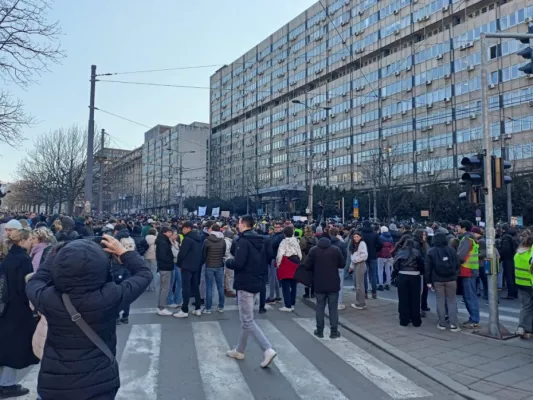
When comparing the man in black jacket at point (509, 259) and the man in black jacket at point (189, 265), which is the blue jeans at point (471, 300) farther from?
the man in black jacket at point (189, 265)

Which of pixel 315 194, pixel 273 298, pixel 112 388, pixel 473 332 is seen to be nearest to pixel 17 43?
pixel 273 298

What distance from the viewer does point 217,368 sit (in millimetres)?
5520

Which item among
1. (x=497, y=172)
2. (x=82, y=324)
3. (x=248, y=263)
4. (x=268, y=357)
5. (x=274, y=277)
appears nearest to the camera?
(x=82, y=324)

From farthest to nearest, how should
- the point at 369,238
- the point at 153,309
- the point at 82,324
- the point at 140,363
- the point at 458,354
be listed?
the point at 369,238 → the point at 153,309 → the point at 458,354 → the point at 140,363 → the point at 82,324

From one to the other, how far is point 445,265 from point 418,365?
7.64 feet

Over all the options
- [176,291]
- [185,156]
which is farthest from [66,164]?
[185,156]

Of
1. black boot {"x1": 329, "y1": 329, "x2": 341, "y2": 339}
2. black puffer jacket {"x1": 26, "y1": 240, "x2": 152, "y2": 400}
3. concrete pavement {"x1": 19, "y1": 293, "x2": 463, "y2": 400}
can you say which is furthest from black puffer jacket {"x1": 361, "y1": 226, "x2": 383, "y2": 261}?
black puffer jacket {"x1": 26, "y1": 240, "x2": 152, "y2": 400}

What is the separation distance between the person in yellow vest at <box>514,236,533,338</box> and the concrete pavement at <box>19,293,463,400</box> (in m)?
2.59

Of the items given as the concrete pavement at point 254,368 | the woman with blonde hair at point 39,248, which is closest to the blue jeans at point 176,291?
the concrete pavement at point 254,368

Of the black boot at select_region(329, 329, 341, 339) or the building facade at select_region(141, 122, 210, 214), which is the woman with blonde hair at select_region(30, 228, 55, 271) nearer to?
the black boot at select_region(329, 329, 341, 339)

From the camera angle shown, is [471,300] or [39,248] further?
[471,300]

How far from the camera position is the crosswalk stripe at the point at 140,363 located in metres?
4.77

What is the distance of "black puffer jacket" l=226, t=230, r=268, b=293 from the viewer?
19.2 ft

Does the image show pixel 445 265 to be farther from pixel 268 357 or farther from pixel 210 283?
pixel 210 283
